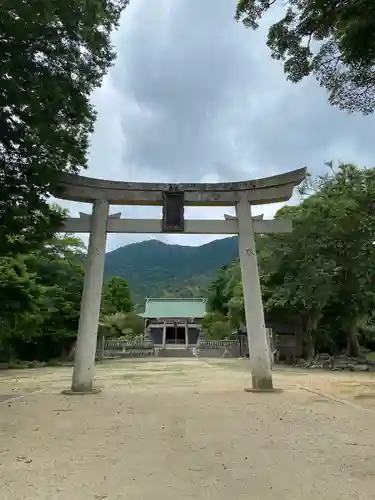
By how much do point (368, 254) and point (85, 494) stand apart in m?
16.0

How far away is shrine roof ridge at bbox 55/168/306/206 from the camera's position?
10180 mm

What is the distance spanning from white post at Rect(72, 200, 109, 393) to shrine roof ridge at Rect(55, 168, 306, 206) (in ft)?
2.33

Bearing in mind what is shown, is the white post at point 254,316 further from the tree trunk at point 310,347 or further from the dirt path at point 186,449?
the tree trunk at point 310,347

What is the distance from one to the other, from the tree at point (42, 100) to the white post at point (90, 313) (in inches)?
63.4

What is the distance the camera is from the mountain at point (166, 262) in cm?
12144

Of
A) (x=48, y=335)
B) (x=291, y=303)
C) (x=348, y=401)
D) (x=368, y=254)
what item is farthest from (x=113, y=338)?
(x=348, y=401)

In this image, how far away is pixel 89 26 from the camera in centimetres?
655

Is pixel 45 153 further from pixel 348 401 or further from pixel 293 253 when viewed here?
pixel 293 253

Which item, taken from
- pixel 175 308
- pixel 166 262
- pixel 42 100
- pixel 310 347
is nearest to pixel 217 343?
pixel 175 308

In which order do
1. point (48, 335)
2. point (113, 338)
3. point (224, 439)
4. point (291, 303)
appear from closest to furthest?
point (224, 439) < point (291, 303) < point (48, 335) < point (113, 338)

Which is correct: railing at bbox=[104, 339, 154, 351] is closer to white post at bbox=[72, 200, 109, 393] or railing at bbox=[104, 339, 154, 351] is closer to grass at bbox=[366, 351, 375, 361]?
grass at bbox=[366, 351, 375, 361]

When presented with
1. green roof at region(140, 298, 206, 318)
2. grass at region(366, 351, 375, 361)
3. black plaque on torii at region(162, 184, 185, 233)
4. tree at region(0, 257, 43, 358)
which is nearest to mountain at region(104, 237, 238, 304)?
green roof at region(140, 298, 206, 318)

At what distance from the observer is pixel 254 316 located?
9.68 metres

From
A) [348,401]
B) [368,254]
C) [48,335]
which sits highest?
[368,254]
